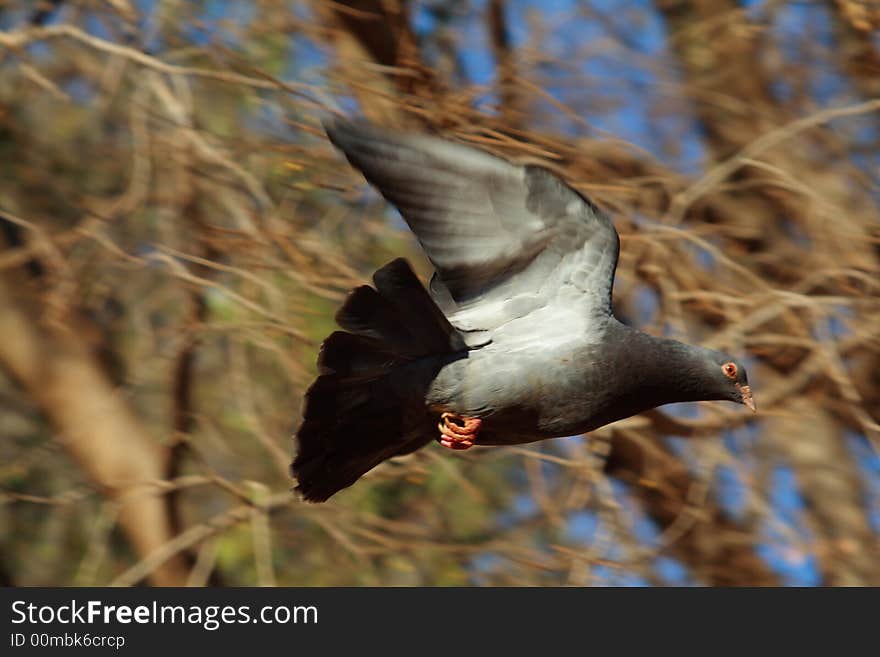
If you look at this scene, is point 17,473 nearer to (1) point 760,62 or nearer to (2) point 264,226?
(2) point 264,226

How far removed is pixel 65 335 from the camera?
22.7ft

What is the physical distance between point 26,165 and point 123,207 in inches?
64.2

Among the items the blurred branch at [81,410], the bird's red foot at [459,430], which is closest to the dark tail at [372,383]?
the bird's red foot at [459,430]

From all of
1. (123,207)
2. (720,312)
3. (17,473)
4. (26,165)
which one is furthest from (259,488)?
(26,165)

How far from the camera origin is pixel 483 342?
14.7ft

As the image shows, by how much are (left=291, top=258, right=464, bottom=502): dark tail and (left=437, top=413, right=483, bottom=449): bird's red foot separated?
0.36 feet

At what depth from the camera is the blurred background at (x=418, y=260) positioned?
5516 millimetres

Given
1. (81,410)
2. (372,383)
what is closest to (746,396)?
(372,383)

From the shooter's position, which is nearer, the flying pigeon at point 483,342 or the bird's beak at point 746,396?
the flying pigeon at point 483,342

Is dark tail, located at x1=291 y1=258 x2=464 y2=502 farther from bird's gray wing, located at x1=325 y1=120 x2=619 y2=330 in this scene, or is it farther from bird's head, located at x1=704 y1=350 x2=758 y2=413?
bird's head, located at x1=704 y1=350 x2=758 y2=413

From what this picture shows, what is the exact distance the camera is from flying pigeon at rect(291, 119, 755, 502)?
4.24 m

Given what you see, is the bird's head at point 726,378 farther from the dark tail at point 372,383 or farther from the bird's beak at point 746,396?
the dark tail at point 372,383

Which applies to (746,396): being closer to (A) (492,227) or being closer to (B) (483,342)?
(B) (483,342)

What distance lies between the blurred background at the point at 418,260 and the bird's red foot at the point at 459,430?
0.69m
